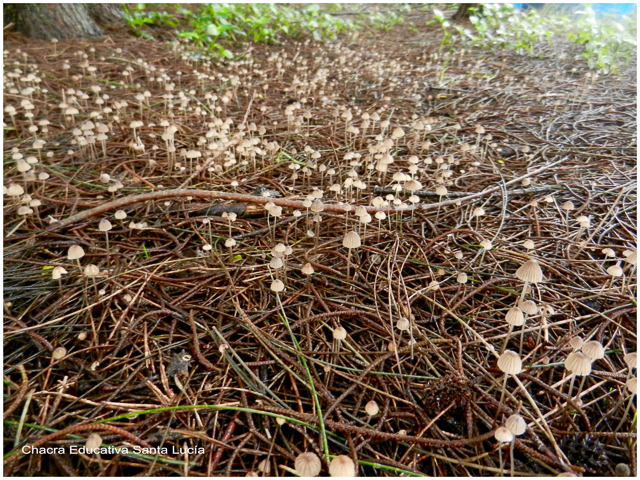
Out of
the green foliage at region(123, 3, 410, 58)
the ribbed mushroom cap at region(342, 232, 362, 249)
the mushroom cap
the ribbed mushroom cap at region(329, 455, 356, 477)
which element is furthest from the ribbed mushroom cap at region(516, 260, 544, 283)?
the green foliage at region(123, 3, 410, 58)

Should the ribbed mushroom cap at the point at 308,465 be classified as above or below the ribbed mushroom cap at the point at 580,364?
below

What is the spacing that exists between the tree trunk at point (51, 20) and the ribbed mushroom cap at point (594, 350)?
31.7 feet

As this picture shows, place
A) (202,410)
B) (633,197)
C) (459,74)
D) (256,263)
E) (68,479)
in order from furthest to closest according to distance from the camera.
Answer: (459,74)
(633,197)
(256,263)
(202,410)
(68,479)

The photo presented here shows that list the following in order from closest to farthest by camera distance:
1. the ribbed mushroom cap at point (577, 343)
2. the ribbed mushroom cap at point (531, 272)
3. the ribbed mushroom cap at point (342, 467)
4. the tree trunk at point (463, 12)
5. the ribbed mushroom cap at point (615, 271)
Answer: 1. the ribbed mushroom cap at point (342, 467)
2. the ribbed mushroom cap at point (577, 343)
3. the ribbed mushroom cap at point (531, 272)
4. the ribbed mushroom cap at point (615, 271)
5. the tree trunk at point (463, 12)

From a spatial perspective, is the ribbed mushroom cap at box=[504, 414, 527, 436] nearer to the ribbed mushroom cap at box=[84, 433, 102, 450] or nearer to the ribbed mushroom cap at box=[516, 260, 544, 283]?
the ribbed mushroom cap at box=[516, 260, 544, 283]

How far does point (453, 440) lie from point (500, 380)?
495 mm

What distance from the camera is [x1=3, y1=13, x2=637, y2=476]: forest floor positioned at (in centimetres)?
186

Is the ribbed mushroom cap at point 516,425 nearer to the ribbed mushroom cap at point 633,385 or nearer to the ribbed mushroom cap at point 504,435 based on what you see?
the ribbed mushroom cap at point 504,435

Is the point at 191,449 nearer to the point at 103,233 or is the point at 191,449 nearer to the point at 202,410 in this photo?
the point at 202,410

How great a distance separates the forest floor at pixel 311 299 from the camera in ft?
6.10

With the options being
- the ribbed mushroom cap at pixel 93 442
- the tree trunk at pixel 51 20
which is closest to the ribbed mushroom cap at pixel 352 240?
the ribbed mushroom cap at pixel 93 442

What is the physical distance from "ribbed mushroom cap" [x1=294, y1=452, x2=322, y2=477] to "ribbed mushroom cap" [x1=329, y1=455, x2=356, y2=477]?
2.3 inches

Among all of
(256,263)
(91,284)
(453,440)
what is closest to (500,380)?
(453,440)

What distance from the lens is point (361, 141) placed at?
15.8ft
